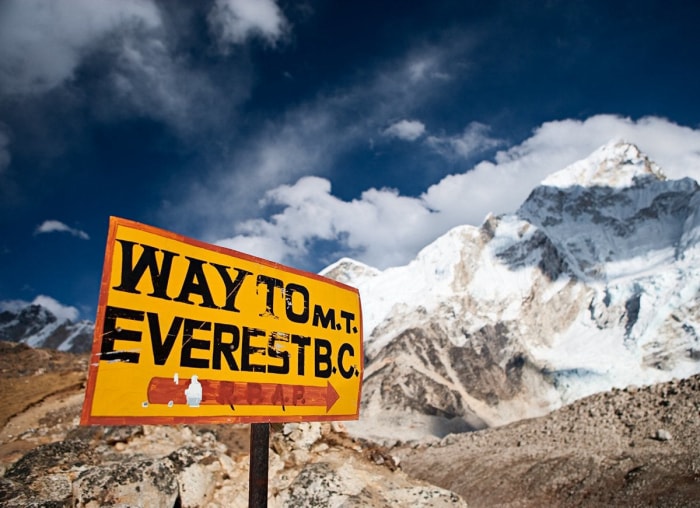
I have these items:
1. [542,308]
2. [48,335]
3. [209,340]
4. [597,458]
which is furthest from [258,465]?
[48,335]

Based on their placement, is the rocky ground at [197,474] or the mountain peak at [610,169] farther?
the mountain peak at [610,169]

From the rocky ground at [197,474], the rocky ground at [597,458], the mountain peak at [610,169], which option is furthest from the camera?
the mountain peak at [610,169]

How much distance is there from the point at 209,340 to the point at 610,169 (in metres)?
182

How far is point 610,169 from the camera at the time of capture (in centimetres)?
15588

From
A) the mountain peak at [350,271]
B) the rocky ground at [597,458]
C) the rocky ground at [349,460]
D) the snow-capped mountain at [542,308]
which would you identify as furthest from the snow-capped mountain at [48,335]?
the rocky ground at [597,458]

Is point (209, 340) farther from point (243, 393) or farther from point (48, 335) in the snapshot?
point (48, 335)

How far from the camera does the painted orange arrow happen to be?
299 centimetres

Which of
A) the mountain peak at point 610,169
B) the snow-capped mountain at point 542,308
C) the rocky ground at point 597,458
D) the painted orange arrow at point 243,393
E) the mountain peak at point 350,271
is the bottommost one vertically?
the rocky ground at point 597,458

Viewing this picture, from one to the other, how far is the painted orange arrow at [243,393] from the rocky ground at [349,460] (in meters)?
4.35

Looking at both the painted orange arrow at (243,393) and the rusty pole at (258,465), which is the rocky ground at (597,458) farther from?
the rusty pole at (258,465)

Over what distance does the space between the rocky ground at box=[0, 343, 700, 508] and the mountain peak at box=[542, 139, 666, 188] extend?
5721 inches

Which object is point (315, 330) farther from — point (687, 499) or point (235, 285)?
point (687, 499)

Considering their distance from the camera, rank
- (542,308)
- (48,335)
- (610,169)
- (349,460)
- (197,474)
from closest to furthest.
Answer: (197,474), (349,460), (542,308), (610,169), (48,335)

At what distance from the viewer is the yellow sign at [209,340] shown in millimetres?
2850
